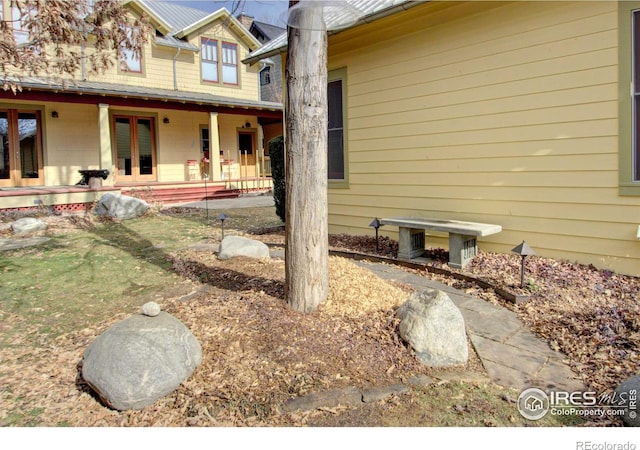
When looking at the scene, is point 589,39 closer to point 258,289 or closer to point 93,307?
point 258,289

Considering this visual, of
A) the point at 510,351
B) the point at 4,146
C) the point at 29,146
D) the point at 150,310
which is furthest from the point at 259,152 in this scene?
the point at 510,351

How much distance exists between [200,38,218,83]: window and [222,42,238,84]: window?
33 cm

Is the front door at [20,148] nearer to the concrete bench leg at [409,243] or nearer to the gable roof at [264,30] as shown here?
the concrete bench leg at [409,243]

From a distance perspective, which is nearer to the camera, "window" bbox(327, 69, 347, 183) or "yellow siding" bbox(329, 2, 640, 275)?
"yellow siding" bbox(329, 2, 640, 275)

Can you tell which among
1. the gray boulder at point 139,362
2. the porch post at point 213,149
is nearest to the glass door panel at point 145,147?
the porch post at point 213,149

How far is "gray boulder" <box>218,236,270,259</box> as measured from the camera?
535 cm

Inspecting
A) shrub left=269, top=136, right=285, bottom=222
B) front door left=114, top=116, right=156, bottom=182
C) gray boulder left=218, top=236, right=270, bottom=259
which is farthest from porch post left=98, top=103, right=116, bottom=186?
gray boulder left=218, top=236, right=270, bottom=259

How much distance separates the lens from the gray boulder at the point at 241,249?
17.5 ft

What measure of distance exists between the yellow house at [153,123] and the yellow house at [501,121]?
7.74 metres

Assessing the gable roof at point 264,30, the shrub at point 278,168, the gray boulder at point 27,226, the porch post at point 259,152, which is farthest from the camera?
the gable roof at point 264,30

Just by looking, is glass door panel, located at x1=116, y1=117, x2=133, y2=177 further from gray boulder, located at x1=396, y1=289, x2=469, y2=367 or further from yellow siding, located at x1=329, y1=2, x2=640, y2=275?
gray boulder, located at x1=396, y1=289, x2=469, y2=367

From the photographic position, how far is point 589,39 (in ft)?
15.1
